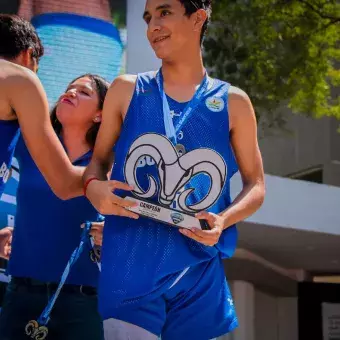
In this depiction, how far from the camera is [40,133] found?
201 cm

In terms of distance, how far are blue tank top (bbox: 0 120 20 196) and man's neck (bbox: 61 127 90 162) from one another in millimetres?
562

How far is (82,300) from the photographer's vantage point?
2.41 m

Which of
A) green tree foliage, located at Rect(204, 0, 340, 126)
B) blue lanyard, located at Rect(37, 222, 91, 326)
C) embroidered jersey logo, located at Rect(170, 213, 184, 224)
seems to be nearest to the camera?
A: embroidered jersey logo, located at Rect(170, 213, 184, 224)

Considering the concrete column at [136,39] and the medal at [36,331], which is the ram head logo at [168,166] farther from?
the concrete column at [136,39]

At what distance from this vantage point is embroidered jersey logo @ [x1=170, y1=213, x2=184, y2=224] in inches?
68.2

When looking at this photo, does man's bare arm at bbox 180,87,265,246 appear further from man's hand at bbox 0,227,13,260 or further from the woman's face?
man's hand at bbox 0,227,13,260

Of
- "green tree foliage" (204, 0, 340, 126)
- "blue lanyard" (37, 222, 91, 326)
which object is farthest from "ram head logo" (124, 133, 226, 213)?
"green tree foliage" (204, 0, 340, 126)

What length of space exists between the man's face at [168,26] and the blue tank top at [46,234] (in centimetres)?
79

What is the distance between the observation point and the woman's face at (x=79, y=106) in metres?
2.59

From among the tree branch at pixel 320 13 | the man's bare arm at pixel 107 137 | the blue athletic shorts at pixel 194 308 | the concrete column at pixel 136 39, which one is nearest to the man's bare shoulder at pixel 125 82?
the man's bare arm at pixel 107 137

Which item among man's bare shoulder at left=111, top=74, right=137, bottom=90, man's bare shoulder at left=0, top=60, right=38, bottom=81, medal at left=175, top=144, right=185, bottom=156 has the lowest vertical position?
medal at left=175, top=144, right=185, bottom=156

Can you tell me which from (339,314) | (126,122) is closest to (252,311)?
(339,314)

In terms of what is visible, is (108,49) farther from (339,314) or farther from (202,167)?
(339,314)

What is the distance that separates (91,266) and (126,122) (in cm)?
77
